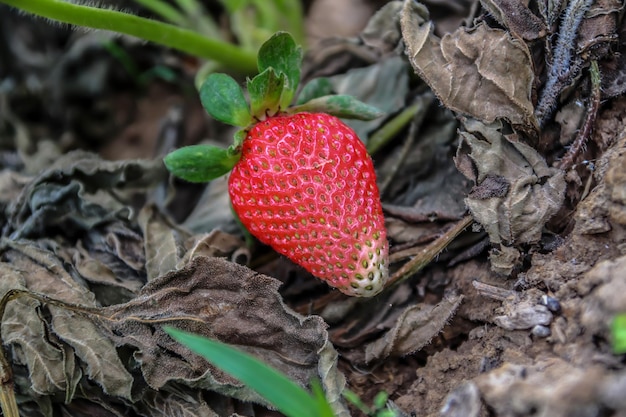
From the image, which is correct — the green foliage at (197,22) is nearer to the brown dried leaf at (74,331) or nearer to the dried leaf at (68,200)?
the dried leaf at (68,200)

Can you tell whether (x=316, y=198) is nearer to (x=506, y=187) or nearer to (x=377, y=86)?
(x=506, y=187)

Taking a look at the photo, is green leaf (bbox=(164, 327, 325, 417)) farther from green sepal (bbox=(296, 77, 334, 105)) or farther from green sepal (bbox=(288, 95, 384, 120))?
green sepal (bbox=(296, 77, 334, 105))

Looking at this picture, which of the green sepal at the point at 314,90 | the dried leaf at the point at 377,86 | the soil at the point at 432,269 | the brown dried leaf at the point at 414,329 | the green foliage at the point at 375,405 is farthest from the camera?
the dried leaf at the point at 377,86

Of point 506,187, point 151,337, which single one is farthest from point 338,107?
point 151,337

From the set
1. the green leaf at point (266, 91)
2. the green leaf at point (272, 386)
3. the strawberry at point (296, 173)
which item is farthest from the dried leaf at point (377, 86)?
the green leaf at point (272, 386)

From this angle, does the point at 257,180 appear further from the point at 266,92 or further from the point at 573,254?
the point at 573,254

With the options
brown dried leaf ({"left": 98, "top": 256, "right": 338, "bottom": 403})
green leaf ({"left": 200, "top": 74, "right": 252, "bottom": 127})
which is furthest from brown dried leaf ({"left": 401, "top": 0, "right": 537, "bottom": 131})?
brown dried leaf ({"left": 98, "top": 256, "right": 338, "bottom": 403})

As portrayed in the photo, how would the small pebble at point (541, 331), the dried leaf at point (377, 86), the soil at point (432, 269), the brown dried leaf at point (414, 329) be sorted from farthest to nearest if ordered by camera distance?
the dried leaf at point (377, 86)
the brown dried leaf at point (414, 329)
the small pebble at point (541, 331)
the soil at point (432, 269)
